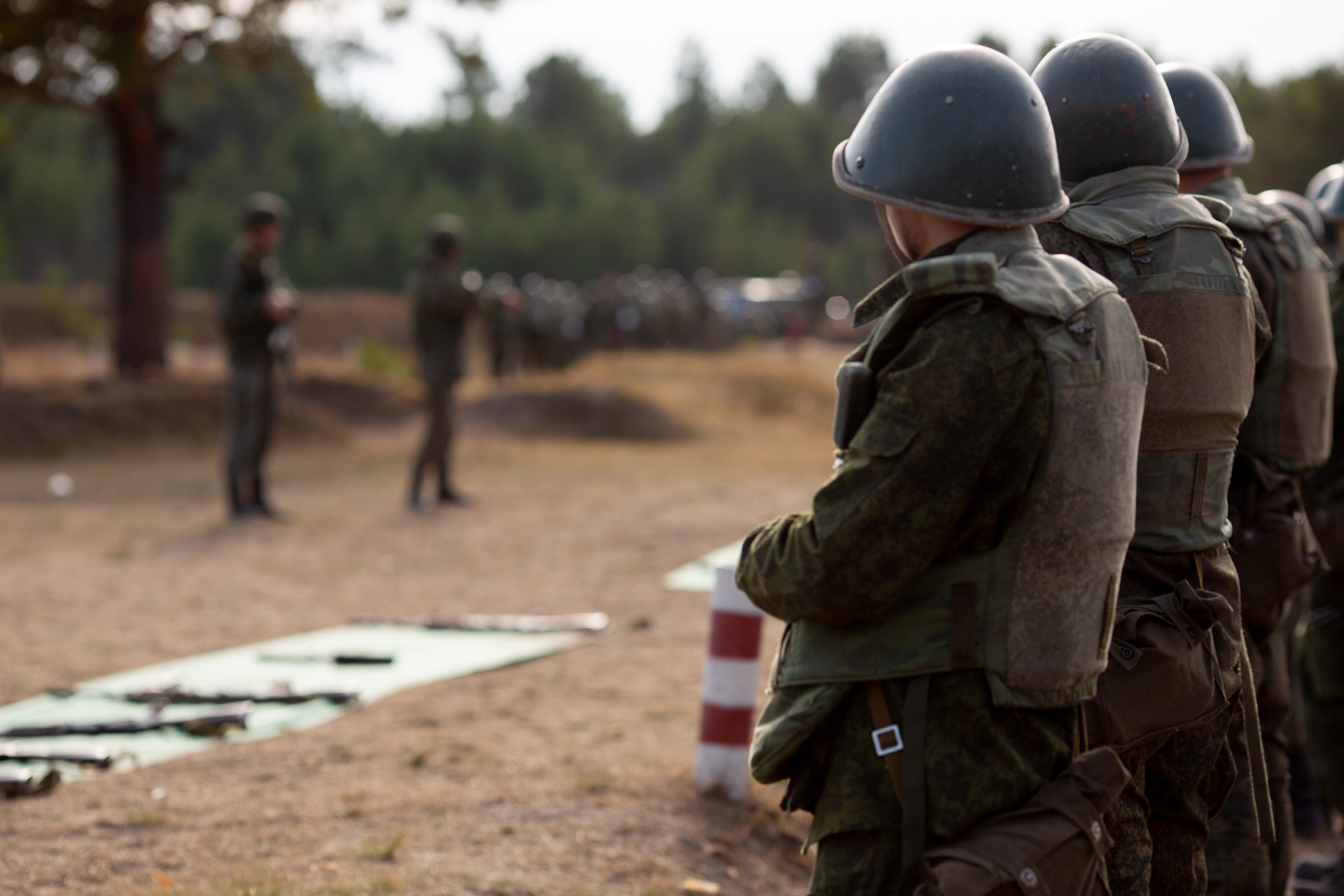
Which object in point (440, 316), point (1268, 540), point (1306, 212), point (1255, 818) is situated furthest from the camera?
point (440, 316)

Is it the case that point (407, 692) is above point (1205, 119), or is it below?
below

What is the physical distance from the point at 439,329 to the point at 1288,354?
9.04 m

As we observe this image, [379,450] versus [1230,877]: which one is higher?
[1230,877]

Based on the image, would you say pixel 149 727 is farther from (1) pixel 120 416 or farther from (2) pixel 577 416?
(2) pixel 577 416

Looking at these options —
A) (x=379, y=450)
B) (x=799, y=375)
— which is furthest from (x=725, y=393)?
(x=379, y=450)

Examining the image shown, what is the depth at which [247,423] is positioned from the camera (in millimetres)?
10703

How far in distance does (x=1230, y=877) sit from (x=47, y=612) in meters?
6.25

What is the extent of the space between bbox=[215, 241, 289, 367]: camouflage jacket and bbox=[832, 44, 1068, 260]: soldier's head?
884 cm

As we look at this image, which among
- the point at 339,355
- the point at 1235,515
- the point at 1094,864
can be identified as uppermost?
the point at 1235,515

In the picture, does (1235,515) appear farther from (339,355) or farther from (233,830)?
(339,355)

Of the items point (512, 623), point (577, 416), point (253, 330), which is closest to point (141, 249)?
point (577, 416)

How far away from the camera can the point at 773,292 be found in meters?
43.2

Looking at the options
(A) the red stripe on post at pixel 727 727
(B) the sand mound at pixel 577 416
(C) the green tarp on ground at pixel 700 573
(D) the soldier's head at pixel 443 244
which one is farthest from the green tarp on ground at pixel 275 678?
(B) the sand mound at pixel 577 416

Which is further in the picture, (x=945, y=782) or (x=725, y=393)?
(x=725, y=393)
